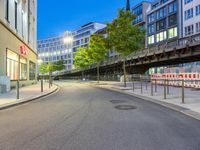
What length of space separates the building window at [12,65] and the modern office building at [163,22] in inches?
1557

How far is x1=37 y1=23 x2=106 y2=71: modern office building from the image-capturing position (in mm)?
127075

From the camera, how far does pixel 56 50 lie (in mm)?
157000

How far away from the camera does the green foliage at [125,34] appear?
2759 centimetres

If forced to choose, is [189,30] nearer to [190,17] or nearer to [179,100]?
[190,17]

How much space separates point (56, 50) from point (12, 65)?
13450cm

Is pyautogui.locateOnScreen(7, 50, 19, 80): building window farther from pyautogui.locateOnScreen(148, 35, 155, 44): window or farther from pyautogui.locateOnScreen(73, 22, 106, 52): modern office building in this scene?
pyautogui.locateOnScreen(73, 22, 106, 52): modern office building

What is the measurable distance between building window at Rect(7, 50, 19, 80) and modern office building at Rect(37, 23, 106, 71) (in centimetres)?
9294

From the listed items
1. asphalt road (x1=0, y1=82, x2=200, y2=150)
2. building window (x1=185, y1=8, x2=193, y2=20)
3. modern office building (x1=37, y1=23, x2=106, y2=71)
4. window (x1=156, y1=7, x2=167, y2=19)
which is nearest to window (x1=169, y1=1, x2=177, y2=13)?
window (x1=156, y1=7, x2=167, y2=19)

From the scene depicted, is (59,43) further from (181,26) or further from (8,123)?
(8,123)

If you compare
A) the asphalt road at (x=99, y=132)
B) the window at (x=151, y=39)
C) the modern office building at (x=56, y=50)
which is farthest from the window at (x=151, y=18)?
the modern office building at (x=56, y=50)

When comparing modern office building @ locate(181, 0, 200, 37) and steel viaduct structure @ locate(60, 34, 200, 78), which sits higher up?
modern office building @ locate(181, 0, 200, 37)

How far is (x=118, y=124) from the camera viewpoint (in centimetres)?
721

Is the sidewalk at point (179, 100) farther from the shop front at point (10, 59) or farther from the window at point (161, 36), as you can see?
the window at point (161, 36)

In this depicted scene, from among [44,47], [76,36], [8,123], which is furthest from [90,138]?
[44,47]
